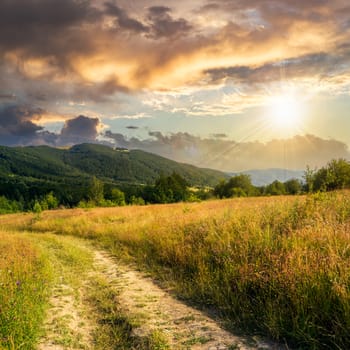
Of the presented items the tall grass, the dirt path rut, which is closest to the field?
the tall grass

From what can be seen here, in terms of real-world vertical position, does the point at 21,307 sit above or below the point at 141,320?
above

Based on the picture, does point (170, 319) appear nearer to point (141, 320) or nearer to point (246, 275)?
point (141, 320)

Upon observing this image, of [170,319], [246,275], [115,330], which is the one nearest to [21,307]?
[115,330]

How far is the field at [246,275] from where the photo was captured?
14.6 feet

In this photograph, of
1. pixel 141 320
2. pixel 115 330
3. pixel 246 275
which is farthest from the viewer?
pixel 246 275

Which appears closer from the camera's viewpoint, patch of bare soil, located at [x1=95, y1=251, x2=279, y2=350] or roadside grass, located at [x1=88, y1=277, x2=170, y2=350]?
patch of bare soil, located at [x1=95, y1=251, x2=279, y2=350]

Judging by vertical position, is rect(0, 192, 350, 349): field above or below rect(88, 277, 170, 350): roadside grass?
above

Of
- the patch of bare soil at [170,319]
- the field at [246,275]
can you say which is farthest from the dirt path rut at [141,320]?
the field at [246,275]

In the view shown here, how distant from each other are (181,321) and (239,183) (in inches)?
3188

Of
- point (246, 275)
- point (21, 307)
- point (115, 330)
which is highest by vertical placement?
point (246, 275)

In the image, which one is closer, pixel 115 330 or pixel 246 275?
pixel 115 330

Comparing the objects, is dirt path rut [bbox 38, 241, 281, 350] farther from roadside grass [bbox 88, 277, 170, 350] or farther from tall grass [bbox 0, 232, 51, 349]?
tall grass [bbox 0, 232, 51, 349]

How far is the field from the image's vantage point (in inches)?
175

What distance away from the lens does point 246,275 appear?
5957mm
